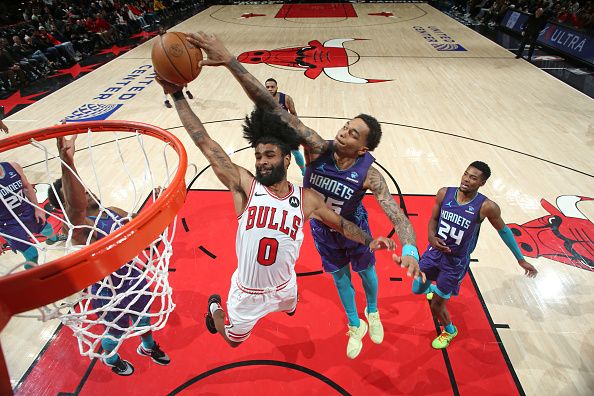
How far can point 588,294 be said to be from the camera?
3.58 meters

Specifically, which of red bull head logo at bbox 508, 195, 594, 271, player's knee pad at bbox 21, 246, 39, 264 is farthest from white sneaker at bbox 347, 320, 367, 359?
player's knee pad at bbox 21, 246, 39, 264

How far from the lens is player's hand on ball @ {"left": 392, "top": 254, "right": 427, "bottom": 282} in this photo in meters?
1.95

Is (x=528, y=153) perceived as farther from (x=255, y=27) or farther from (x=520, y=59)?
(x=255, y=27)

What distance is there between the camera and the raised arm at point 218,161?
7.59ft

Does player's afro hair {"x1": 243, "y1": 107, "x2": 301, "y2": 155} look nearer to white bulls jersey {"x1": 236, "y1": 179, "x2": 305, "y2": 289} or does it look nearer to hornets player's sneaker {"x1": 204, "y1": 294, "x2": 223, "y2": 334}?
white bulls jersey {"x1": 236, "y1": 179, "x2": 305, "y2": 289}

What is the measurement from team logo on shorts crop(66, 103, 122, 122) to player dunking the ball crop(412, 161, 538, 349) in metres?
6.72

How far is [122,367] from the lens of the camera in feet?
9.21

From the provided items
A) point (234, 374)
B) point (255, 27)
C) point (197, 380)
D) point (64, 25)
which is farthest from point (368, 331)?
point (255, 27)

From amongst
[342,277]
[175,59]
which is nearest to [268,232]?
[342,277]

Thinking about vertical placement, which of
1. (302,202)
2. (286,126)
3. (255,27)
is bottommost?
(255,27)

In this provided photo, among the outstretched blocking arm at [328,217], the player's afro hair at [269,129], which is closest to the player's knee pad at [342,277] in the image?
the outstretched blocking arm at [328,217]

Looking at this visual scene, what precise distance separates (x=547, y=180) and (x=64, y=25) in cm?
1411

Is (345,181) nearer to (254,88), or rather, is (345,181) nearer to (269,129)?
(269,129)

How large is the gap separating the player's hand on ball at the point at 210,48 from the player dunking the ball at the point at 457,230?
192 centimetres
